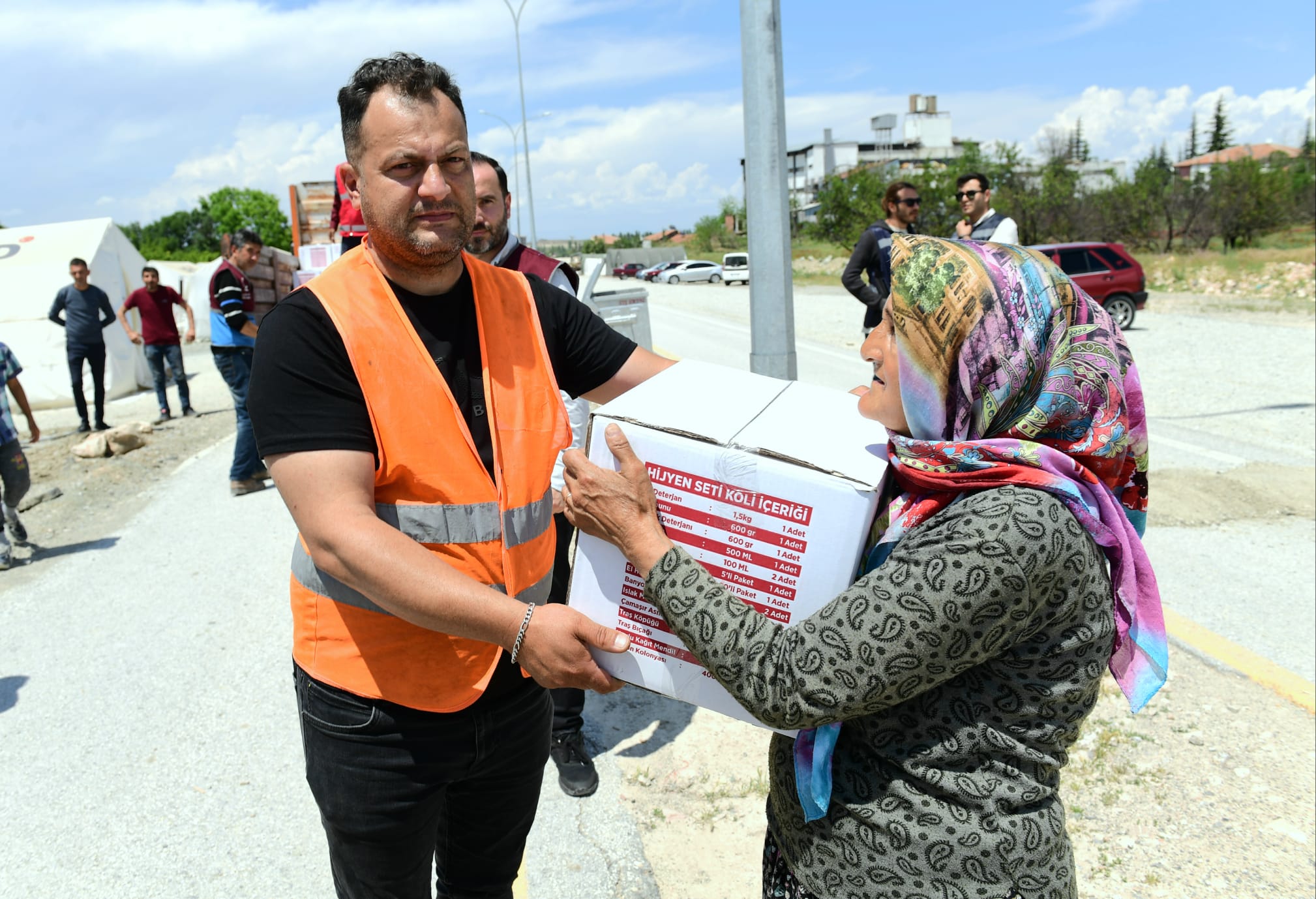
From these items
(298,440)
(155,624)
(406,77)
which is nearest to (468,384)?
(298,440)

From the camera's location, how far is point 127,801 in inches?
131

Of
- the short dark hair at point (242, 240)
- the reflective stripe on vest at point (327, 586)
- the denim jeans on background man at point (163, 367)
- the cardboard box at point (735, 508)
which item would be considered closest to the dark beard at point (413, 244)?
the cardboard box at point (735, 508)

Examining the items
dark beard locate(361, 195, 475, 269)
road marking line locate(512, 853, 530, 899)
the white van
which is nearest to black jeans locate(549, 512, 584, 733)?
road marking line locate(512, 853, 530, 899)

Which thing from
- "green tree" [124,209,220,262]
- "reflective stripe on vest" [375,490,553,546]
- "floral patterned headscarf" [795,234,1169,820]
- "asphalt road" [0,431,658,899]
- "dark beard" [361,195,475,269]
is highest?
"green tree" [124,209,220,262]

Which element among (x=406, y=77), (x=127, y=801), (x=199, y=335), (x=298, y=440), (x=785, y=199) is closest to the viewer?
(x=298, y=440)

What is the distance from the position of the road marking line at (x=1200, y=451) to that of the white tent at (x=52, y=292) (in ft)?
48.0

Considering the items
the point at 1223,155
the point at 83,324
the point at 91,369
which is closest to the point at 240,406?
the point at 83,324

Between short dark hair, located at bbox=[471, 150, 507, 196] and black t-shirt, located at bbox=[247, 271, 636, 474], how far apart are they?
1.80 metres

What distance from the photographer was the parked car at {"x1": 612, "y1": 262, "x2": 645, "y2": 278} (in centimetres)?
5778

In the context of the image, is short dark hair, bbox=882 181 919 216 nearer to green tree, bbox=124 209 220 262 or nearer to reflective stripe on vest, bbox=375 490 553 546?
reflective stripe on vest, bbox=375 490 553 546

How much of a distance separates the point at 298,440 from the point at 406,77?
0.75m

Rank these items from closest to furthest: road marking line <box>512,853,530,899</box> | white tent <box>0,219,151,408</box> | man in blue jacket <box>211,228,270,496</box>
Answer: road marking line <box>512,853,530,899</box> < man in blue jacket <box>211,228,270,496</box> < white tent <box>0,219,151,408</box>

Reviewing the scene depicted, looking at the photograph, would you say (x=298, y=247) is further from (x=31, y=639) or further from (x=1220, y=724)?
(x=1220, y=724)

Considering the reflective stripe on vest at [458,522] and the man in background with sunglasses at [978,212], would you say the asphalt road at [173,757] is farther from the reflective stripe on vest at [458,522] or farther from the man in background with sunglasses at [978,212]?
the man in background with sunglasses at [978,212]
